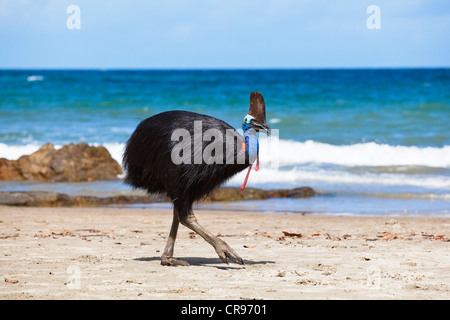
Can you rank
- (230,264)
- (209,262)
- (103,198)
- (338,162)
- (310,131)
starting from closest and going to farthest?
(230,264) < (209,262) < (103,198) < (338,162) < (310,131)

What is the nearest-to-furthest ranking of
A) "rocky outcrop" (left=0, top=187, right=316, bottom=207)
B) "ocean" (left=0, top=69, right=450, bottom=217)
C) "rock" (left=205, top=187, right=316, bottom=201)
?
"rocky outcrop" (left=0, top=187, right=316, bottom=207)
"rock" (left=205, top=187, right=316, bottom=201)
"ocean" (left=0, top=69, right=450, bottom=217)

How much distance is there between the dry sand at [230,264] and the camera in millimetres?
5461

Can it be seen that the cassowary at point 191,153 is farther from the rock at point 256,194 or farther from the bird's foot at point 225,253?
the rock at point 256,194

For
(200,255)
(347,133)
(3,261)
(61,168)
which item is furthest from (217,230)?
(347,133)

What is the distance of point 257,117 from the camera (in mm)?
6148

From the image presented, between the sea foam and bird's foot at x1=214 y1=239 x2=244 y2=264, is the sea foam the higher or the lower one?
the higher one

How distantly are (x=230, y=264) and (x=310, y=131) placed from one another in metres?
17.5

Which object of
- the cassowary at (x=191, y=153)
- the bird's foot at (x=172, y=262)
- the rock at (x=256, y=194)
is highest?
the cassowary at (x=191, y=153)

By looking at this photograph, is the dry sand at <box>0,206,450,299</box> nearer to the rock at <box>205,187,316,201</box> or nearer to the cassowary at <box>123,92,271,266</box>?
the cassowary at <box>123,92,271,266</box>

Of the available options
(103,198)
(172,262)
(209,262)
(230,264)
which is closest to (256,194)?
(103,198)

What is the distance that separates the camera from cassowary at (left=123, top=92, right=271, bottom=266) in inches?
241

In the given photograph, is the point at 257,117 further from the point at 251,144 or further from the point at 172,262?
the point at 172,262

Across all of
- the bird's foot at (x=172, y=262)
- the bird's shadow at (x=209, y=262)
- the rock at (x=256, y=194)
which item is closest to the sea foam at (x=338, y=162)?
the rock at (x=256, y=194)

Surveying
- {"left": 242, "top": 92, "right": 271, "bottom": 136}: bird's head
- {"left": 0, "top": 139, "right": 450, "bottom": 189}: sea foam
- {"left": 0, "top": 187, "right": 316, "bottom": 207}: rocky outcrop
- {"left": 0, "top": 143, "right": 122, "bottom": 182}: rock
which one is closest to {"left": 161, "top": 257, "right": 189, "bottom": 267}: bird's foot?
{"left": 242, "top": 92, "right": 271, "bottom": 136}: bird's head
